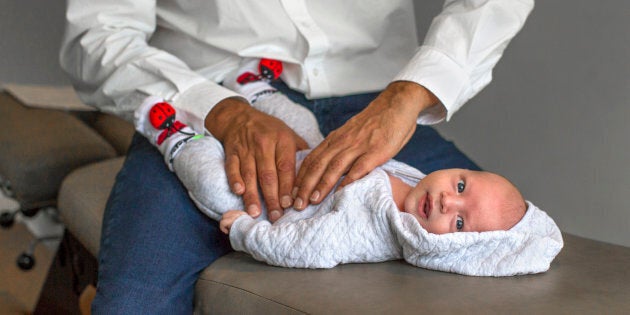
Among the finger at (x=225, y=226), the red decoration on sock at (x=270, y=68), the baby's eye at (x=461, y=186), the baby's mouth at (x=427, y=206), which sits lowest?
the finger at (x=225, y=226)

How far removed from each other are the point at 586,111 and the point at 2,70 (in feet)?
6.93

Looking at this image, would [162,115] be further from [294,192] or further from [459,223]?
[459,223]

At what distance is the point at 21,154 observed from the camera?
229 cm

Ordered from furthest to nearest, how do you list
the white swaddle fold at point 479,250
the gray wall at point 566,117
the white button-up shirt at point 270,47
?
1. the gray wall at point 566,117
2. the white button-up shirt at point 270,47
3. the white swaddle fold at point 479,250

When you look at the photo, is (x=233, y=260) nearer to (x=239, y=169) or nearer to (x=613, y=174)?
(x=239, y=169)

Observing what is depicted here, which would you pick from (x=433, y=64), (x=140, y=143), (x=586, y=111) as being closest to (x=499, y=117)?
(x=586, y=111)

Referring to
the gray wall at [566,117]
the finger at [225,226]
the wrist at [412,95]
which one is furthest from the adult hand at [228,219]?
the gray wall at [566,117]

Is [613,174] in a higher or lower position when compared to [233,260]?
lower

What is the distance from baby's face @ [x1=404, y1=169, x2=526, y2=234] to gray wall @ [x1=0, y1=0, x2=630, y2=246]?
0.87 metres

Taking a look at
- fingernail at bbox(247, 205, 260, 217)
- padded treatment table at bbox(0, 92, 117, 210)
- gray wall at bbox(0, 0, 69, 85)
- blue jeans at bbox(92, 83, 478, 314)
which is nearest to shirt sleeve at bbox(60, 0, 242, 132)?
blue jeans at bbox(92, 83, 478, 314)

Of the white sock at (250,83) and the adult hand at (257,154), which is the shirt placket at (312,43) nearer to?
the white sock at (250,83)

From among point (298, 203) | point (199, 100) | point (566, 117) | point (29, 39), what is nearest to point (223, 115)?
point (199, 100)

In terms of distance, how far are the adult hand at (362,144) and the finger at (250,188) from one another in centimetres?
6

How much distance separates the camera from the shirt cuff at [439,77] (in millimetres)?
1388
